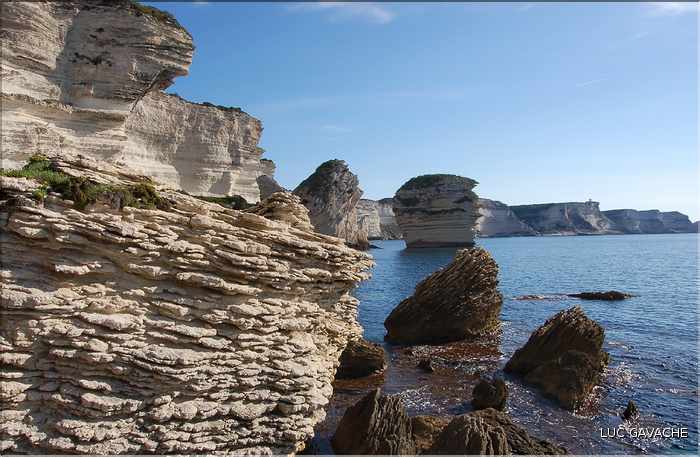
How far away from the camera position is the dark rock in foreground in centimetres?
1143

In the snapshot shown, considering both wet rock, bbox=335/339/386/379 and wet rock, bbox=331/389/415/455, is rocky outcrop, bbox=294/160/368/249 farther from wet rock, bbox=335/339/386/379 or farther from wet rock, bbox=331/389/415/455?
wet rock, bbox=331/389/415/455

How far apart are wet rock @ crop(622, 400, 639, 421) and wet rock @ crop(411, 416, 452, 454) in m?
7.06

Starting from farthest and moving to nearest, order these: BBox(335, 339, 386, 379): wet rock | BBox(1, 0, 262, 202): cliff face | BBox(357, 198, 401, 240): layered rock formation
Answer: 1. BBox(357, 198, 401, 240): layered rock formation
2. BBox(1, 0, 262, 202): cliff face
3. BBox(335, 339, 386, 379): wet rock

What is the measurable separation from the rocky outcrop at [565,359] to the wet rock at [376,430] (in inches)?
324

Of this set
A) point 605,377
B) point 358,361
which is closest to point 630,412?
point 605,377

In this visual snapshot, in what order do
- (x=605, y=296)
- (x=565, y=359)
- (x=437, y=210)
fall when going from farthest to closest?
(x=437, y=210) < (x=605, y=296) < (x=565, y=359)

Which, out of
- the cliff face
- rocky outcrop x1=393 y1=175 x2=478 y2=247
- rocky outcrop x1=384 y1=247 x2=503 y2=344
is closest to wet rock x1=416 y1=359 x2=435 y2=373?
rocky outcrop x1=384 y1=247 x2=503 y2=344

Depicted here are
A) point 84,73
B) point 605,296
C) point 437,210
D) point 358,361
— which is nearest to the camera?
point 358,361

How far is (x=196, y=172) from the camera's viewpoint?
50250 mm

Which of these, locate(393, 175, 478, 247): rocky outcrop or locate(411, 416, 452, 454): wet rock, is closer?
locate(411, 416, 452, 454): wet rock

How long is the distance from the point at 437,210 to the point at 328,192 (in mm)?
41214

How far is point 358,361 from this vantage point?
20.8 meters

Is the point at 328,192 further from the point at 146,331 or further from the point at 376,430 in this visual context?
the point at 146,331

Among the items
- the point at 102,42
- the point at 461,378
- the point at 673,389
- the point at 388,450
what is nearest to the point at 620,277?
the point at 673,389
